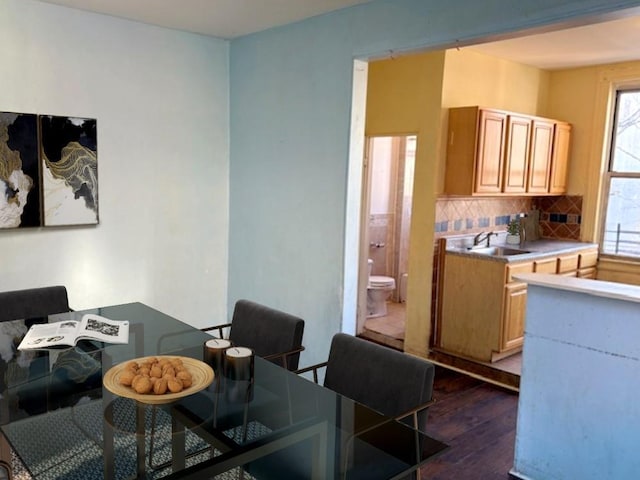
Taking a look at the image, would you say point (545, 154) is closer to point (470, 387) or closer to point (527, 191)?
point (527, 191)

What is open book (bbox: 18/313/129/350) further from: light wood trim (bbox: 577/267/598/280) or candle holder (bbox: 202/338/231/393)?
light wood trim (bbox: 577/267/598/280)

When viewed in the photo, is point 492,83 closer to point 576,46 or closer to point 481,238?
point 576,46

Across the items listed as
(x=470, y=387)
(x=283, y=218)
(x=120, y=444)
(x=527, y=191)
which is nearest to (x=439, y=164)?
(x=527, y=191)

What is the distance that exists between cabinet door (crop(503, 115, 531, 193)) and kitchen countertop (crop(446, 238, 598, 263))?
0.52 meters

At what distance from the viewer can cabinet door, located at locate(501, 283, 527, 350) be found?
3.95m

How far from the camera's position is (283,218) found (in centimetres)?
365

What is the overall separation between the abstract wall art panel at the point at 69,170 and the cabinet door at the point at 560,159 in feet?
12.7

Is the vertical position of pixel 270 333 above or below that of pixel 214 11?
below

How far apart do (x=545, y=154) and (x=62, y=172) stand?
3.90 metres

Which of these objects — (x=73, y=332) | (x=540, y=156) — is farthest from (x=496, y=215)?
(x=73, y=332)

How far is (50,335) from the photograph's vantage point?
87.6 inches

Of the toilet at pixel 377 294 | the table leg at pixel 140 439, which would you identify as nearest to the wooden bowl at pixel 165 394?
the table leg at pixel 140 439

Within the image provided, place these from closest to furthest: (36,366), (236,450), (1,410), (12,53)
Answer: (236,450)
(1,410)
(36,366)
(12,53)

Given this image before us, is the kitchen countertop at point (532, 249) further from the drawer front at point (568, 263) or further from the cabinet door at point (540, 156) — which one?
the cabinet door at point (540, 156)
